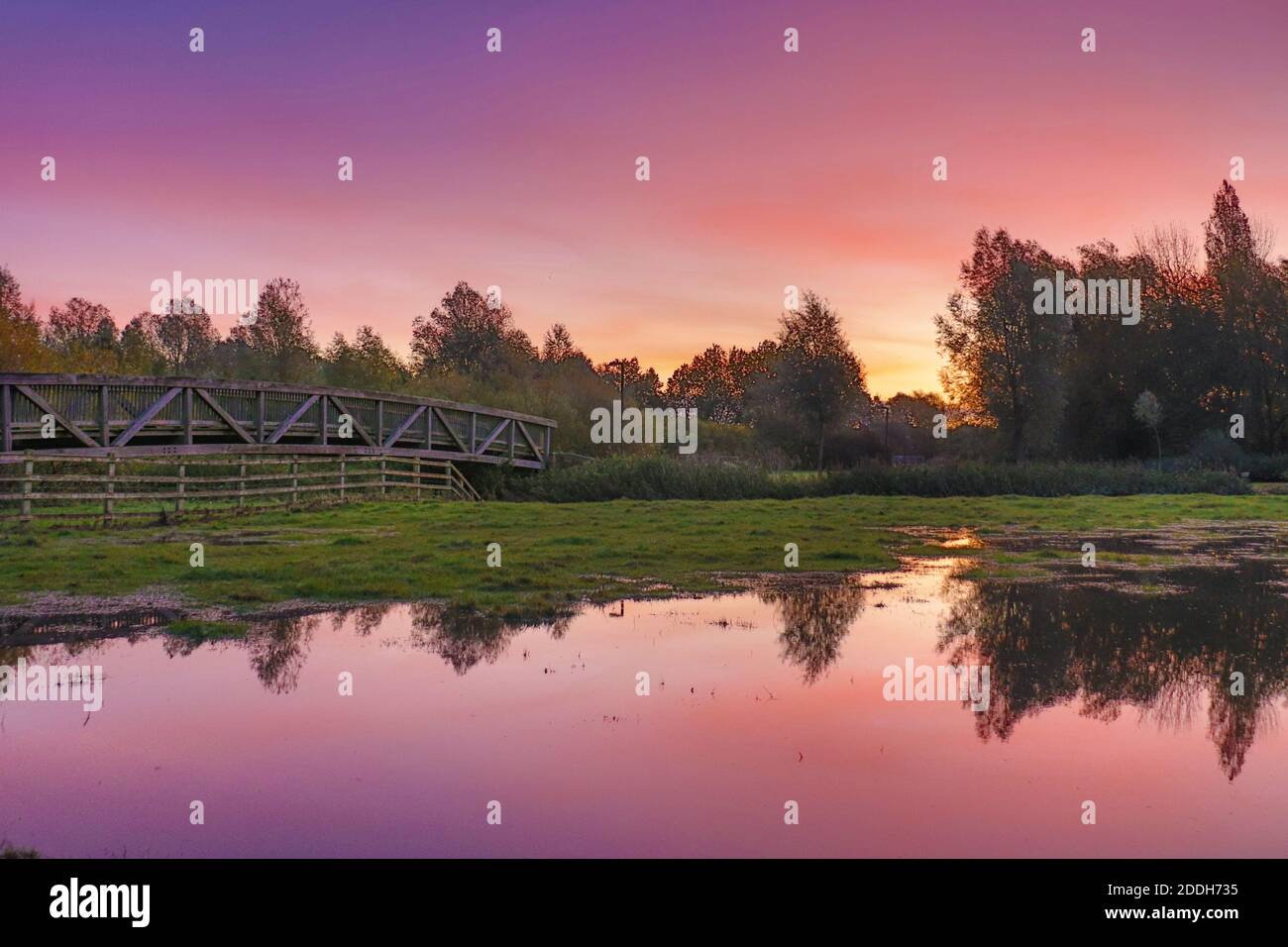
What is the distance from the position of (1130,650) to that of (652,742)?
5918mm

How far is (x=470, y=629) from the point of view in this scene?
11.8 meters

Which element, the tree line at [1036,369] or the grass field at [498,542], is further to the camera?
the tree line at [1036,369]

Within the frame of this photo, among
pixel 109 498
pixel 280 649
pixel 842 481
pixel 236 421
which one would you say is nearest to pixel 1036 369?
pixel 842 481

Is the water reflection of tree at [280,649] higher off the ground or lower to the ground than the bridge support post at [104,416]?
lower

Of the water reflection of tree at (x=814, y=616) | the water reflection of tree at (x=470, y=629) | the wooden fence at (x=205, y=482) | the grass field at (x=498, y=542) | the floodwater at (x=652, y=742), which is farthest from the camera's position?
the wooden fence at (x=205, y=482)

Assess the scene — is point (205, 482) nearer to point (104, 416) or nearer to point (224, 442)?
point (224, 442)

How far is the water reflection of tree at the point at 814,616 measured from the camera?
1023 centimetres

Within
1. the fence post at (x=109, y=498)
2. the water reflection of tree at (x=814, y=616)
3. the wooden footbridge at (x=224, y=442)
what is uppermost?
the wooden footbridge at (x=224, y=442)

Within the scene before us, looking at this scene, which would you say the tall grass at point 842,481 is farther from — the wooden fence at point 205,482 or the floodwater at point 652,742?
the floodwater at point 652,742

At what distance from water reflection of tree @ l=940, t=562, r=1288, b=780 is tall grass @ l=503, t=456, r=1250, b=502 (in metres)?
23.5

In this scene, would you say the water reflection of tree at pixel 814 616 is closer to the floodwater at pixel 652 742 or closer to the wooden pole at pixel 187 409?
the floodwater at pixel 652 742

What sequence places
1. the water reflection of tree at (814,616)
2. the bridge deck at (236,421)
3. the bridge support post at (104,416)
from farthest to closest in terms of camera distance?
the bridge support post at (104,416), the bridge deck at (236,421), the water reflection of tree at (814,616)

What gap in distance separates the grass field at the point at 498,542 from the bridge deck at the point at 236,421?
5843 millimetres

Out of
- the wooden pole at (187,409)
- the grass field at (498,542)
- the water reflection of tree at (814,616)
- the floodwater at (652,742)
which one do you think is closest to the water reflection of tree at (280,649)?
the floodwater at (652,742)
